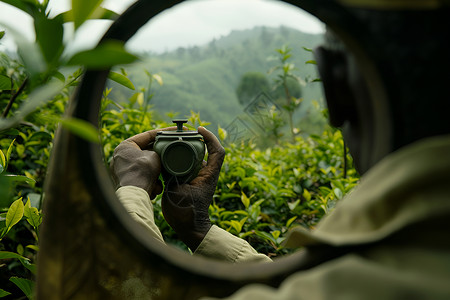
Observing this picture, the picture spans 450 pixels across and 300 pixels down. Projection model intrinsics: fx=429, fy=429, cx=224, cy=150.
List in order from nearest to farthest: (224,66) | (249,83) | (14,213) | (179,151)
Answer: (14,213)
(179,151)
(249,83)
(224,66)

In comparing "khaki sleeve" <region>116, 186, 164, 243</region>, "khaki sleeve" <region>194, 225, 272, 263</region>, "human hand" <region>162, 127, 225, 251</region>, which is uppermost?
"khaki sleeve" <region>116, 186, 164, 243</region>

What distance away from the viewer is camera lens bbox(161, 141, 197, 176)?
3.70ft

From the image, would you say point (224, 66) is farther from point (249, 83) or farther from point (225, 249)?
point (225, 249)

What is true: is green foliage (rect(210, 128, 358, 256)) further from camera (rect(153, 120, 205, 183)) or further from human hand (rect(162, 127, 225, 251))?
camera (rect(153, 120, 205, 183))

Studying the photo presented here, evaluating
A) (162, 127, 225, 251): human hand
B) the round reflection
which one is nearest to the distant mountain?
the round reflection

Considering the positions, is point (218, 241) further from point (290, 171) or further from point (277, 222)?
point (290, 171)

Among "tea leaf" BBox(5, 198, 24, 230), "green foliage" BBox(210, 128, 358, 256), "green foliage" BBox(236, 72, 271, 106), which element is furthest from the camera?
"green foliage" BBox(236, 72, 271, 106)

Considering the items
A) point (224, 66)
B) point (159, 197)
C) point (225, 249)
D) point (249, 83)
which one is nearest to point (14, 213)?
point (225, 249)

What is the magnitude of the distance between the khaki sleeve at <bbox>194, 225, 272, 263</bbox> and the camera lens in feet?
0.62

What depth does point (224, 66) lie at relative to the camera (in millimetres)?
4629

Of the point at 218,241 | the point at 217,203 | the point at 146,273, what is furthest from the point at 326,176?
the point at 146,273

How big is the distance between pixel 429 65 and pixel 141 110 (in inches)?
60.8

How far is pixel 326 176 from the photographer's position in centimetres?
186

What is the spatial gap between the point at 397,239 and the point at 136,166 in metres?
0.78
